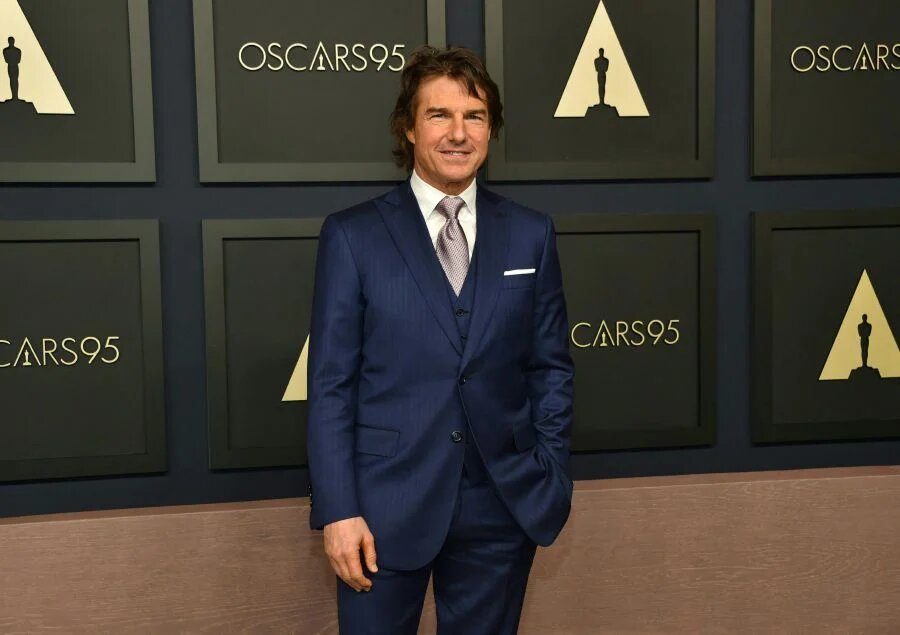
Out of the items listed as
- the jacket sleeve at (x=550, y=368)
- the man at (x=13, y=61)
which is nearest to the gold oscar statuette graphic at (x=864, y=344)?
the jacket sleeve at (x=550, y=368)

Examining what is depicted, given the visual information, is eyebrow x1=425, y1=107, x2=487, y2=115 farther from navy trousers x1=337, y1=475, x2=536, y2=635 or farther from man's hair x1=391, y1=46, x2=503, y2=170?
navy trousers x1=337, y1=475, x2=536, y2=635

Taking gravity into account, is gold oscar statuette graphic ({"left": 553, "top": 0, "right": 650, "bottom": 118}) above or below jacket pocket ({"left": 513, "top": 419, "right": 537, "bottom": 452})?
above

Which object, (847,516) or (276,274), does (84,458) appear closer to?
(276,274)

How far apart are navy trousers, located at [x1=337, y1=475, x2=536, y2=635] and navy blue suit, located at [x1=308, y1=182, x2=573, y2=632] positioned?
0.03 m

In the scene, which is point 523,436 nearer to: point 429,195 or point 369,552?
point 369,552

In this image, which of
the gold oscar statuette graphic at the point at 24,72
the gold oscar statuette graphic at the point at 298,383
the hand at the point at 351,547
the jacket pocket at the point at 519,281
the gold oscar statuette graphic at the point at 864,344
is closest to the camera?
the hand at the point at 351,547

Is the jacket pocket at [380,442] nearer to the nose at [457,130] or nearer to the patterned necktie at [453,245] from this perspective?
the patterned necktie at [453,245]

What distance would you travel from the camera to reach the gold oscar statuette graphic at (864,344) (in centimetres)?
250

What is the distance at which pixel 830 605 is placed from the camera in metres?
2.41

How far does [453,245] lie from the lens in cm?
161

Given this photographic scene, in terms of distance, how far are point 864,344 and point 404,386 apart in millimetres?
1577

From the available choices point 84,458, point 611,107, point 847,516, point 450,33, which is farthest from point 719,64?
point 84,458

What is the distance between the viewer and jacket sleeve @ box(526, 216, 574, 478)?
5.41 ft

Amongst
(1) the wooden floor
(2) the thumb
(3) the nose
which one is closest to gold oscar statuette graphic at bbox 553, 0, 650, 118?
(3) the nose
